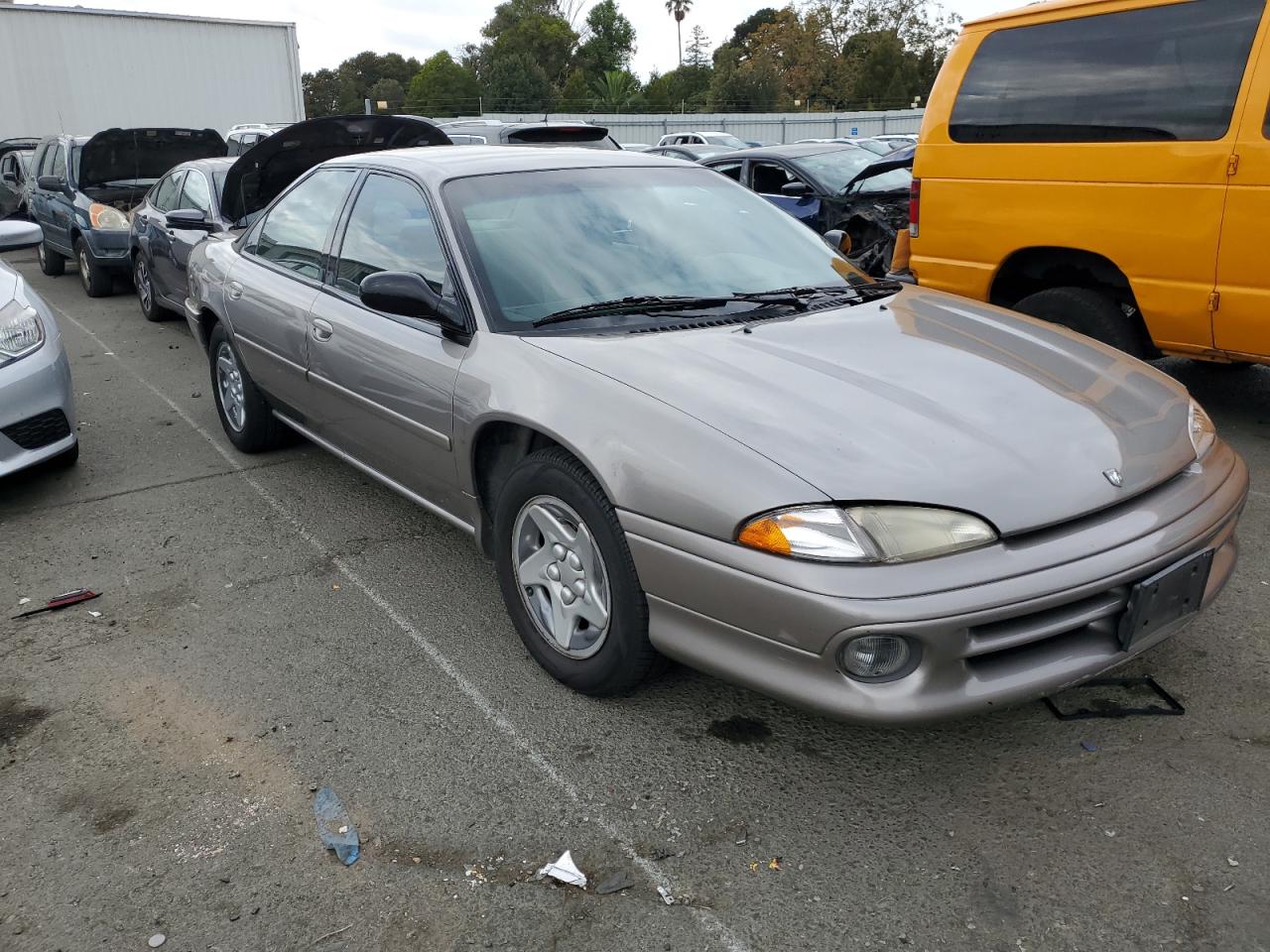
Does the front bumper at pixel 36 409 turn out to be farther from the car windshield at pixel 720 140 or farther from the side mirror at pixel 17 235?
the car windshield at pixel 720 140

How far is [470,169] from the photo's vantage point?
3.71 metres

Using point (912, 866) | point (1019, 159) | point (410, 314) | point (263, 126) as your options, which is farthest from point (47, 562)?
point (263, 126)

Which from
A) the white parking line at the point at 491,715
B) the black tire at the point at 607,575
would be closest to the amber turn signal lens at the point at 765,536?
the black tire at the point at 607,575

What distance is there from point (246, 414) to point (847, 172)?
652 centimetres

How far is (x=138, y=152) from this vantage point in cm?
1115

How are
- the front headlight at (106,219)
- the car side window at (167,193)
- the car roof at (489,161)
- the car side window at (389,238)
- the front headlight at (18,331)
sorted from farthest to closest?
the front headlight at (106,219)
the car side window at (167,193)
the front headlight at (18,331)
the car roof at (489,161)
the car side window at (389,238)

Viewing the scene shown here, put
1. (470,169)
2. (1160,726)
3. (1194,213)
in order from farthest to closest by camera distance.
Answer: (1194,213), (470,169), (1160,726)

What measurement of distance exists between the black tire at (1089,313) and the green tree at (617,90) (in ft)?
195

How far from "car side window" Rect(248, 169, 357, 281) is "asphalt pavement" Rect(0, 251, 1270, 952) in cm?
143

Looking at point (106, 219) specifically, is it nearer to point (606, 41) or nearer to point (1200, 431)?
point (1200, 431)

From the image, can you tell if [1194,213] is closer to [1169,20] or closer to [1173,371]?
[1169,20]

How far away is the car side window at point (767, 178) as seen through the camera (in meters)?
9.75

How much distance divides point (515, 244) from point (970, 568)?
1908mm

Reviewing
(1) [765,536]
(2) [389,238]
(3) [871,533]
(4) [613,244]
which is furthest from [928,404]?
(2) [389,238]
